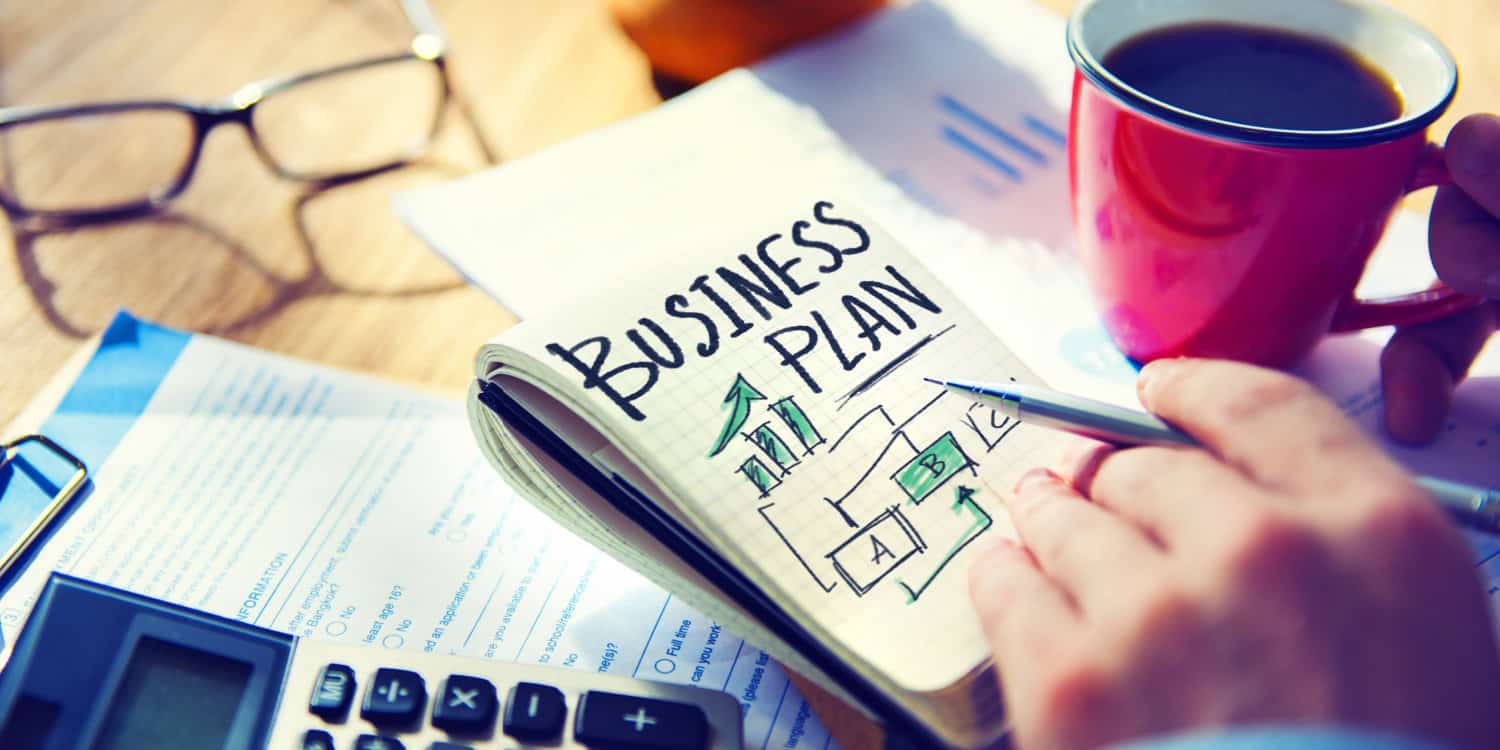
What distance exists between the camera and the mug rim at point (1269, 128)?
0.33m

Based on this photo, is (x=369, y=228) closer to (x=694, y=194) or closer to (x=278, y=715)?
(x=694, y=194)

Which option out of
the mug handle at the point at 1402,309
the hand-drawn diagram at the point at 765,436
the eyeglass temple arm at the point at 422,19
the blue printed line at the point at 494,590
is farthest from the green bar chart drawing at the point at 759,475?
the eyeglass temple arm at the point at 422,19

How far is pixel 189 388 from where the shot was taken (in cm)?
42


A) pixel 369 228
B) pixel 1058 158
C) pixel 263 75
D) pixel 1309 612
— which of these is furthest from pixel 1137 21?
pixel 263 75

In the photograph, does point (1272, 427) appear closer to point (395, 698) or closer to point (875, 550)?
point (875, 550)

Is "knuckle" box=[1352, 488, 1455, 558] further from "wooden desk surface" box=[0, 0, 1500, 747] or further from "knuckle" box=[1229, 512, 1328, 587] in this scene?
"wooden desk surface" box=[0, 0, 1500, 747]

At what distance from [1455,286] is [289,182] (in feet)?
1.65

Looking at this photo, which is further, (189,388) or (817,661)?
(189,388)

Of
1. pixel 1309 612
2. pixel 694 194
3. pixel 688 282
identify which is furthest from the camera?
pixel 694 194

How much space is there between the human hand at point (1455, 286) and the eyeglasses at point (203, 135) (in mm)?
445

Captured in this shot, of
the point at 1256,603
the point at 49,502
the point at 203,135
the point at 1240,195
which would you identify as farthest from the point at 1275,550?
the point at 203,135

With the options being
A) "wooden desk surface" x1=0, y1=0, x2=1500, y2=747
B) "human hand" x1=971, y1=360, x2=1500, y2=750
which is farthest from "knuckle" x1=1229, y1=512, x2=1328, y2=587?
"wooden desk surface" x1=0, y1=0, x2=1500, y2=747

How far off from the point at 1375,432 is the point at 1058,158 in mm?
195

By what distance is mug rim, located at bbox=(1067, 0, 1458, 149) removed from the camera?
0.33 metres
